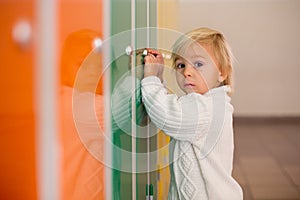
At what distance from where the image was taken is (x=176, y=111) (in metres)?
1.19

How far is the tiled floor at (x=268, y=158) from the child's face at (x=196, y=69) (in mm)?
1161

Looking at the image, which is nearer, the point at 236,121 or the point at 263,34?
the point at 263,34

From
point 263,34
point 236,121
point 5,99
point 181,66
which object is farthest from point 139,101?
point 236,121

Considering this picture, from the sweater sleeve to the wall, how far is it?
2.93ft

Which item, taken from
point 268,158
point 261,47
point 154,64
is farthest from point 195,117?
point 268,158

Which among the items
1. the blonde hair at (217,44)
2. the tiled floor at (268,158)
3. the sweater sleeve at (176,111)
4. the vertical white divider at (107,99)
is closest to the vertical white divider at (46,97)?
the vertical white divider at (107,99)

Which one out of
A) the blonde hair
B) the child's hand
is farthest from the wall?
the child's hand

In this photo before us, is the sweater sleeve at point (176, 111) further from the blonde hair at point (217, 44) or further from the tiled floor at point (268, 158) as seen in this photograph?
the tiled floor at point (268, 158)

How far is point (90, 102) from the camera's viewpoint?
96 centimetres

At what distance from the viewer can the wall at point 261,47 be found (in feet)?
7.51

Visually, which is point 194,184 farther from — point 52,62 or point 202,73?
point 52,62

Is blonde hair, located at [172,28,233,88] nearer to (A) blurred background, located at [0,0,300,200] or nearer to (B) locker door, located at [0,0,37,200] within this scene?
(A) blurred background, located at [0,0,300,200]

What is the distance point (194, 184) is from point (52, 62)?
2.14ft

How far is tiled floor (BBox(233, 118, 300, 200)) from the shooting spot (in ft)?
7.73
